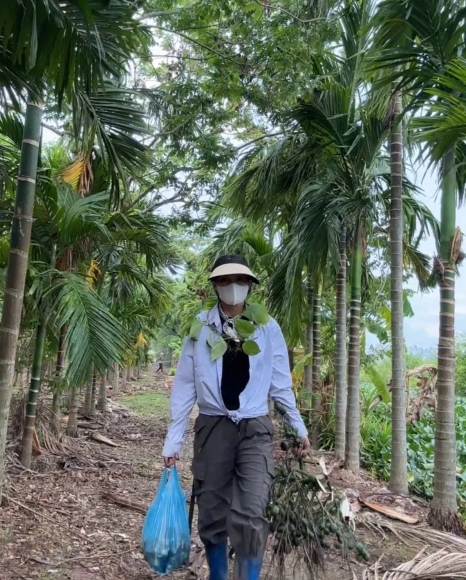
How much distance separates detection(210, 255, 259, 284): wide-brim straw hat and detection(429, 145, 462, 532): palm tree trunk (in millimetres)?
2526

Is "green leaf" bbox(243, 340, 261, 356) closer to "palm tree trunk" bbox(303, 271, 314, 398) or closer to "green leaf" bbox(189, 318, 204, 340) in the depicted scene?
"green leaf" bbox(189, 318, 204, 340)

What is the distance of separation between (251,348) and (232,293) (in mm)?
359

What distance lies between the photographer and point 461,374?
758 inches

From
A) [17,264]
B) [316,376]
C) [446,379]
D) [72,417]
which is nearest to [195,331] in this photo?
[17,264]

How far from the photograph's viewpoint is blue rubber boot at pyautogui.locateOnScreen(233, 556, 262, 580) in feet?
9.14

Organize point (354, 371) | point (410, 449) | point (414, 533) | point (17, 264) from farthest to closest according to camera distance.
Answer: point (410, 449) → point (354, 371) → point (414, 533) → point (17, 264)

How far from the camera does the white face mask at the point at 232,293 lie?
3.08m

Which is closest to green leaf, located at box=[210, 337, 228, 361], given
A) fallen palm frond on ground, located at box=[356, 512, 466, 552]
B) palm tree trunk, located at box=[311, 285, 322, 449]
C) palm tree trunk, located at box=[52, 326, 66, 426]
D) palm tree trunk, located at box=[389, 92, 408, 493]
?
fallen palm frond on ground, located at box=[356, 512, 466, 552]

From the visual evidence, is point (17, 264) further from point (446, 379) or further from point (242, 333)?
point (446, 379)

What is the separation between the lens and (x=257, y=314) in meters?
3.03

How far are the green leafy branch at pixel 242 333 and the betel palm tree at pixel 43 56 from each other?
1.63 m

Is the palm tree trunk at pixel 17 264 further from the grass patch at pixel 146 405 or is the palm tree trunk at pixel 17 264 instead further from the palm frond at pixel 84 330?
the grass patch at pixel 146 405

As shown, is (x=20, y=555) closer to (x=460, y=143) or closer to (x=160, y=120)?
(x=460, y=143)

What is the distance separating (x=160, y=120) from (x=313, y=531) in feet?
21.8
